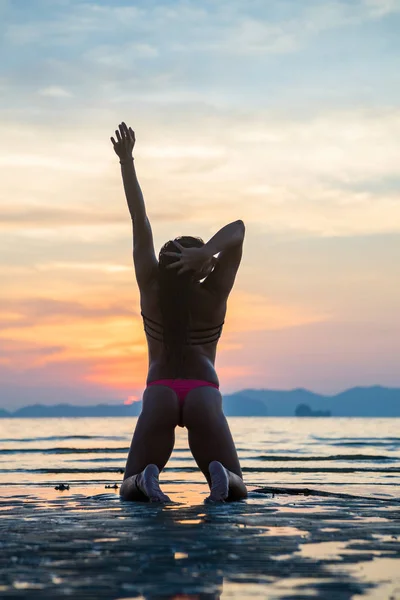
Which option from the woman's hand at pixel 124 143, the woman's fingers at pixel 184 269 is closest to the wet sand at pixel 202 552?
the woman's fingers at pixel 184 269

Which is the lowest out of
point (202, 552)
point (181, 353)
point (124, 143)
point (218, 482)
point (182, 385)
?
point (202, 552)

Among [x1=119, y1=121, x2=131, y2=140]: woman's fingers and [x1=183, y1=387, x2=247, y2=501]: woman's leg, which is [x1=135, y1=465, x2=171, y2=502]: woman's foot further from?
[x1=119, y1=121, x2=131, y2=140]: woman's fingers

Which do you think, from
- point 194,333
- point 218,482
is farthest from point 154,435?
point 194,333

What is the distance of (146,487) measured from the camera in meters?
6.34

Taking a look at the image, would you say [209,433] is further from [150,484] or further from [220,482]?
[150,484]

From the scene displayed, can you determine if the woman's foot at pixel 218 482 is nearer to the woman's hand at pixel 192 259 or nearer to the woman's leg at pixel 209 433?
the woman's leg at pixel 209 433

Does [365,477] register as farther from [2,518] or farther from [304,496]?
[2,518]

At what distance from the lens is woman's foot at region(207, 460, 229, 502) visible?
627 cm

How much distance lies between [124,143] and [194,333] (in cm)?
176

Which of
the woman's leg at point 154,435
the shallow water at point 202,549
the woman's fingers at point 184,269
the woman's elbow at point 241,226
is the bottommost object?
the shallow water at point 202,549

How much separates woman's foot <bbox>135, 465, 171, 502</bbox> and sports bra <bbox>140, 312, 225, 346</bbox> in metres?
1.05

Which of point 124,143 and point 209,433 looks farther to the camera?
point 124,143

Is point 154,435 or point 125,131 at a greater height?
point 125,131

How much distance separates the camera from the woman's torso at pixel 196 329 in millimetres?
6684
